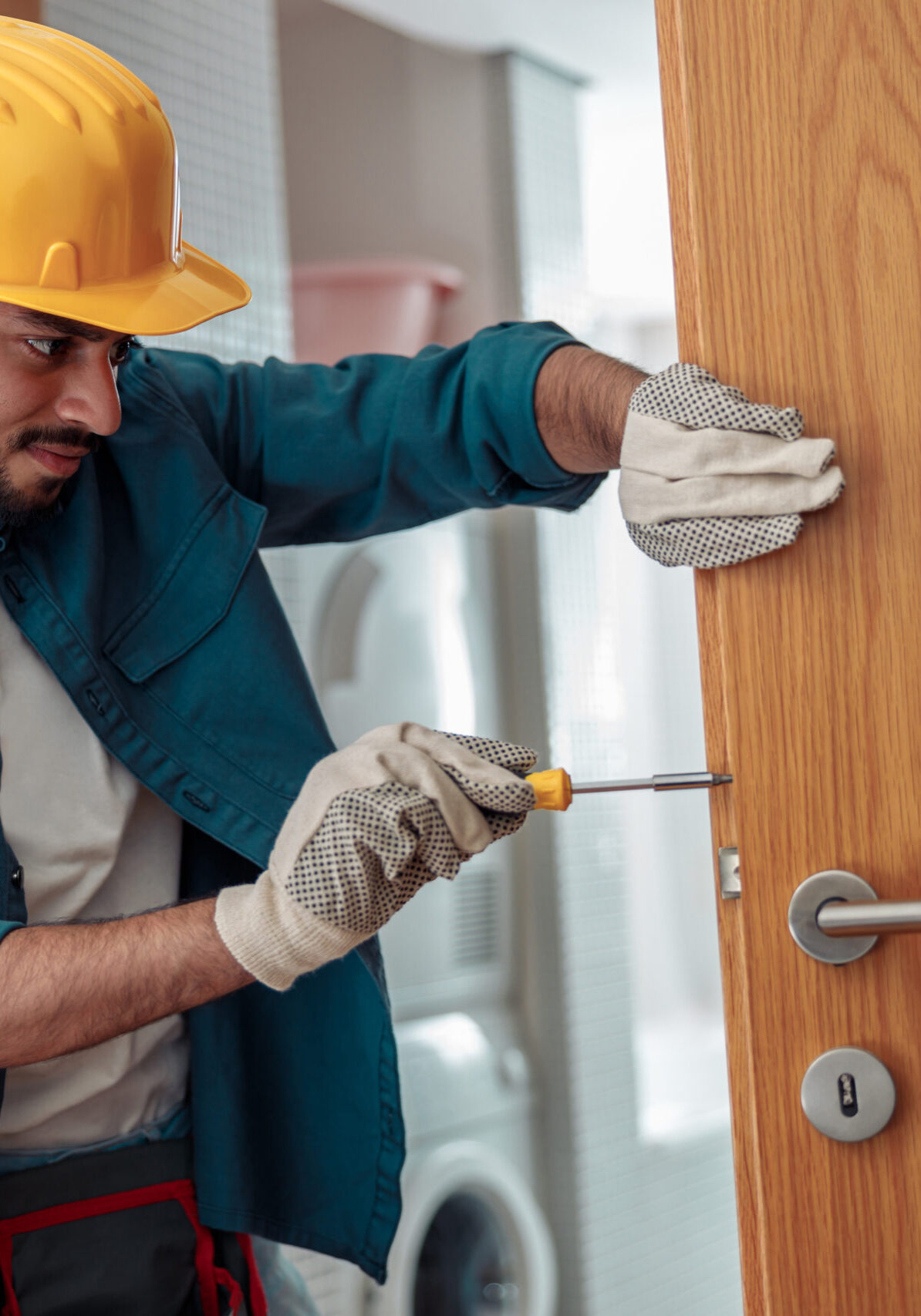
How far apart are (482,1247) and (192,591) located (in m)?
1.71

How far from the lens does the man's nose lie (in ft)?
2.99

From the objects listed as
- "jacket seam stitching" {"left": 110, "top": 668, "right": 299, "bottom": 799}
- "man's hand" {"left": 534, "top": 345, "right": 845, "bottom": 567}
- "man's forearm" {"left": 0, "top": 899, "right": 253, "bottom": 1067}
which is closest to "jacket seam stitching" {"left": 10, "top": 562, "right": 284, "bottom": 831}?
"jacket seam stitching" {"left": 110, "top": 668, "right": 299, "bottom": 799}

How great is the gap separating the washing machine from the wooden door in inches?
57.7

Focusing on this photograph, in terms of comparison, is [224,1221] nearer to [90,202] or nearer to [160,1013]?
[160,1013]

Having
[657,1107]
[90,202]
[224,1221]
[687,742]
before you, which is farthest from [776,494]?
[687,742]

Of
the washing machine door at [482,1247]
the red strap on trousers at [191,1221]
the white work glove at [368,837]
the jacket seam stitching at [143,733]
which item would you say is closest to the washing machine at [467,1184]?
the washing machine door at [482,1247]

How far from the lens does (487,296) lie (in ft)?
8.45

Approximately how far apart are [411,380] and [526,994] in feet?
5.61

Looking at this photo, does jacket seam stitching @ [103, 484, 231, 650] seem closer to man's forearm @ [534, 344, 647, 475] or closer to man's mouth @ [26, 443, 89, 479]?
man's mouth @ [26, 443, 89, 479]

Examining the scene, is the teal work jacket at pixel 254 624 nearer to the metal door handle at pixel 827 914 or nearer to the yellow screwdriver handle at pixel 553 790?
the yellow screwdriver handle at pixel 553 790

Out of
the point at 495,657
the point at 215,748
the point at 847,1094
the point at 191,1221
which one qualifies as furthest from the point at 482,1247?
the point at 847,1094

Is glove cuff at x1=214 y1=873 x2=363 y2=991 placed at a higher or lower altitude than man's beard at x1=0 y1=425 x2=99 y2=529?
lower

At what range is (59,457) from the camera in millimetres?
929

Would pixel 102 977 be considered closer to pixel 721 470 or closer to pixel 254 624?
pixel 254 624
